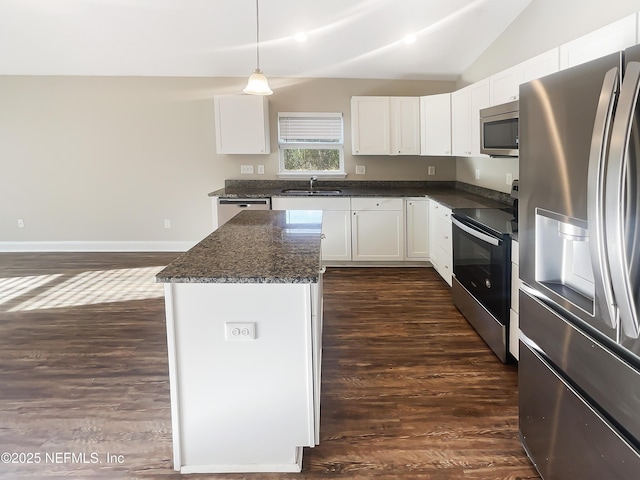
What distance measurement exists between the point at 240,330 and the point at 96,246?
5.13 meters

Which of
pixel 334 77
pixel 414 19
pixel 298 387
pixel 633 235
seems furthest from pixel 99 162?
pixel 633 235

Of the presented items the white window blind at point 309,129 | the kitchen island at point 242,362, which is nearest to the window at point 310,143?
the white window blind at point 309,129

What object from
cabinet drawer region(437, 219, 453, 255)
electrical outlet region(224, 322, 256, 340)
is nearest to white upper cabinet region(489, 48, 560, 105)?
cabinet drawer region(437, 219, 453, 255)

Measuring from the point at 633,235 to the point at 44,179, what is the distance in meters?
6.61

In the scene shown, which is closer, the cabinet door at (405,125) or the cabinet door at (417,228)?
the cabinet door at (417,228)

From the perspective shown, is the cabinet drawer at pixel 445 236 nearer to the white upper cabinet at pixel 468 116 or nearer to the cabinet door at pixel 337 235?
the white upper cabinet at pixel 468 116

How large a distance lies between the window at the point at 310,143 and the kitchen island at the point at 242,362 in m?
4.15

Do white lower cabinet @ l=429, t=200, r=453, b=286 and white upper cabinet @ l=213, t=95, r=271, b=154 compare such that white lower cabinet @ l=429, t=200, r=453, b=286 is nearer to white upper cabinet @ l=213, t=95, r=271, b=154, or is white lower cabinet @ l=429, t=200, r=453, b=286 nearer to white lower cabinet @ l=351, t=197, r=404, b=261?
white lower cabinet @ l=351, t=197, r=404, b=261

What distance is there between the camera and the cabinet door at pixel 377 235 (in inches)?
201

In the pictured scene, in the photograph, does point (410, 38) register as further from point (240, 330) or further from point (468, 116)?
point (240, 330)

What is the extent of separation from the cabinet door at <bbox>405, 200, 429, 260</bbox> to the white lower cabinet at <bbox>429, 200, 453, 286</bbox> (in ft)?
0.33

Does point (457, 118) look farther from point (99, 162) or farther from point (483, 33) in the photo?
point (99, 162)

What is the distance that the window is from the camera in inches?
230

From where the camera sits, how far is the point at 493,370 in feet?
8.98
